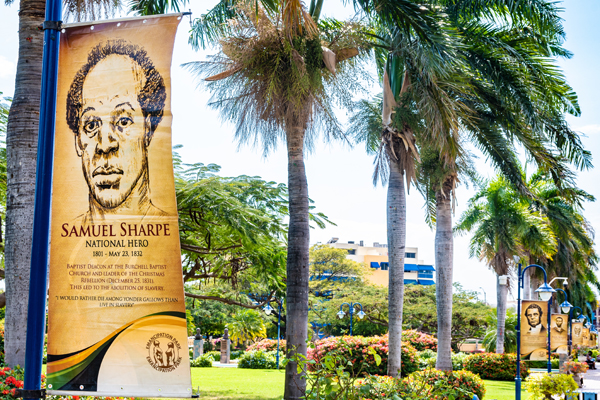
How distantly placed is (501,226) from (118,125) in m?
28.3

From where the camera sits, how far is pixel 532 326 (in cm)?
1781

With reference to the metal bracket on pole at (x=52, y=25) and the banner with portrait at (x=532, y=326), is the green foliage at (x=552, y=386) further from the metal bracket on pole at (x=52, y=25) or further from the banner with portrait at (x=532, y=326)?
the metal bracket on pole at (x=52, y=25)

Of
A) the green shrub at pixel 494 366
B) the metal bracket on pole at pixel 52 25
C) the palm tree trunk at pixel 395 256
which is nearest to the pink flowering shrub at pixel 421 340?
the green shrub at pixel 494 366

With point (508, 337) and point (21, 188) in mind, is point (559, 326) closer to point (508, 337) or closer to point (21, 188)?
point (508, 337)

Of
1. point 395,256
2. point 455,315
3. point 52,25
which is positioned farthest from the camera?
point 455,315

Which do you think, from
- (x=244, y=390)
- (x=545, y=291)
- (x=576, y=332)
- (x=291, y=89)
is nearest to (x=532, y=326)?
(x=545, y=291)

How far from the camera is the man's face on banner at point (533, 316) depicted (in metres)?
17.6

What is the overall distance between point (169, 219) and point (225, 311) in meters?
47.3

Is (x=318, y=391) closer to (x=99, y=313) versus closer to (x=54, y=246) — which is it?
(x=99, y=313)

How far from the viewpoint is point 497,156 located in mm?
16750

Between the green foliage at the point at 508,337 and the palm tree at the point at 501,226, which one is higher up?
the palm tree at the point at 501,226

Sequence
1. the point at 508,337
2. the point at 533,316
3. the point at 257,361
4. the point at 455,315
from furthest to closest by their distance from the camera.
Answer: the point at 455,315, the point at 508,337, the point at 257,361, the point at 533,316

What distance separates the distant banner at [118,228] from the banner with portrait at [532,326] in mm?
16081

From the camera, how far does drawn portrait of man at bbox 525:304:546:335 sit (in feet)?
57.6
